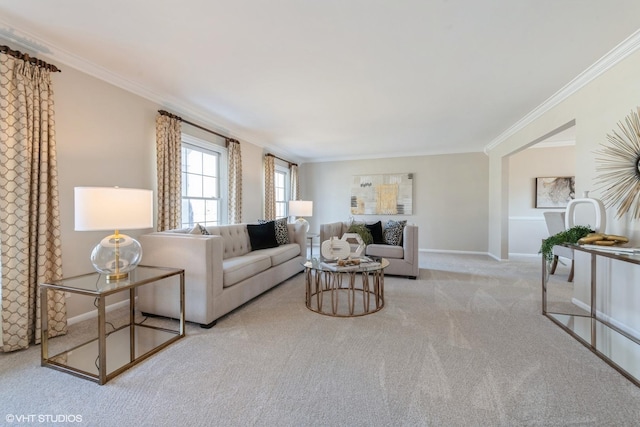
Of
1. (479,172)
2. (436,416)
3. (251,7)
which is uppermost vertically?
(251,7)

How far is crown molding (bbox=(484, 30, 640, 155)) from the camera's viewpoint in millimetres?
2256

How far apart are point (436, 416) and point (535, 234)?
5.90 meters

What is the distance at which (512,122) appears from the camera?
14.1 feet

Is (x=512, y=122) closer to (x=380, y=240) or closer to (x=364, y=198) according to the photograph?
(x=380, y=240)

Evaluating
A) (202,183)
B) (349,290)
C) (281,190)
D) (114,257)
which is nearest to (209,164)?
(202,183)

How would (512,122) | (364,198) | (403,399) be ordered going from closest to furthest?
(403,399), (512,122), (364,198)

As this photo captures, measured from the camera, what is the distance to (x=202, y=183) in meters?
4.21

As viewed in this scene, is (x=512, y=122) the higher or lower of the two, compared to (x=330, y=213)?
higher

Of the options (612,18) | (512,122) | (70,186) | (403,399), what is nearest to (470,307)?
(403,399)

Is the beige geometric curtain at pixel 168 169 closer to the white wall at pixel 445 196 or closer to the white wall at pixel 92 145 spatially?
the white wall at pixel 92 145

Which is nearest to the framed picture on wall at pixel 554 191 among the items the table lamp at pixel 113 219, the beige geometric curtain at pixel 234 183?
the beige geometric curtain at pixel 234 183

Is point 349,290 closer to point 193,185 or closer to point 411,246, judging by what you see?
point 411,246

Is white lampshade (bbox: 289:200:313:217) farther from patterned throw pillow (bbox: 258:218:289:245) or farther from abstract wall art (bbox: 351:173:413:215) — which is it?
abstract wall art (bbox: 351:173:413:215)

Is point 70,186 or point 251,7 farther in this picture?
point 70,186
